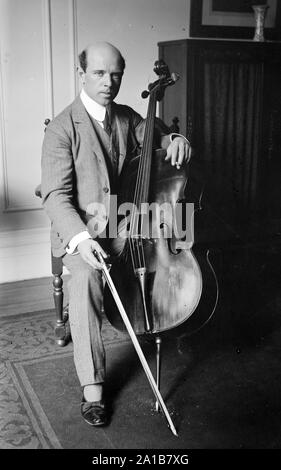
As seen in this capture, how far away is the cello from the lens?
1.75 metres

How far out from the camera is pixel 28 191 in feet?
9.97

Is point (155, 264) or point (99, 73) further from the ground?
point (99, 73)

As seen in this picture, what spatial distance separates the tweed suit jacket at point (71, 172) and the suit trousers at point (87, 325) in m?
0.16

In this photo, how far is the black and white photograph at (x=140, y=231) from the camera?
1.76 metres

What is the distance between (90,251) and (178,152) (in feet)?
1.56

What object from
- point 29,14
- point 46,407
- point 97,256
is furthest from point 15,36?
point 46,407

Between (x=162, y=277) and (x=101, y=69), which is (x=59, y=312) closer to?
(x=162, y=277)

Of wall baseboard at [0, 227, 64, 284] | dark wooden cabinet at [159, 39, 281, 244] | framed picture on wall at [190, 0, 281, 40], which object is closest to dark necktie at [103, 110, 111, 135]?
dark wooden cabinet at [159, 39, 281, 244]

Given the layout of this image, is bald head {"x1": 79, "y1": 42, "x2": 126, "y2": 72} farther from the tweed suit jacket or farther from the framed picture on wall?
Result: the framed picture on wall

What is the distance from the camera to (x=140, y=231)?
6.02 ft

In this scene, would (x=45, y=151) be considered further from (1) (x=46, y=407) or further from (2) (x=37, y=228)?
(2) (x=37, y=228)

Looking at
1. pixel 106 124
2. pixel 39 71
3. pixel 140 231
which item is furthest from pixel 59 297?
pixel 39 71

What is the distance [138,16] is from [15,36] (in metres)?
0.72

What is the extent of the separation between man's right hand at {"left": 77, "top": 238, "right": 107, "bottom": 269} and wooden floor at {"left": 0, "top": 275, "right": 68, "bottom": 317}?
38.4 inches
